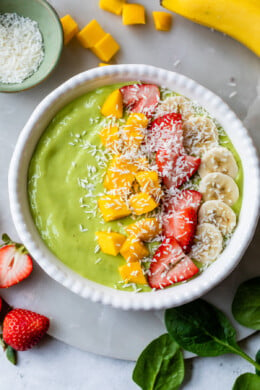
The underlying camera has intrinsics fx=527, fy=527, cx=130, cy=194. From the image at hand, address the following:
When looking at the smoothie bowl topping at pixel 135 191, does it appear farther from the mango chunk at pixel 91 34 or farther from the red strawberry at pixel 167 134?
the mango chunk at pixel 91 34

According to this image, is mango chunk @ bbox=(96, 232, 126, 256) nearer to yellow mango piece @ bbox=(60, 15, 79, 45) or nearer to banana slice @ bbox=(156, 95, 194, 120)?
banana slice @ bbox=(156, 95, 194, 120)

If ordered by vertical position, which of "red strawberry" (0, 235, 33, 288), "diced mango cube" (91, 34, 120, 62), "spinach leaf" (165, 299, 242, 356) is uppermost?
"diced mango cube" (91, 34, 120, 62)

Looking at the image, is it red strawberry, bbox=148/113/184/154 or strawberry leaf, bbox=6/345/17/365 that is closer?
red strawberry, bbox=148/113/184/154

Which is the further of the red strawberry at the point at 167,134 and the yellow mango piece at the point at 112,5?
the yellow mango piece at the point at 112,5

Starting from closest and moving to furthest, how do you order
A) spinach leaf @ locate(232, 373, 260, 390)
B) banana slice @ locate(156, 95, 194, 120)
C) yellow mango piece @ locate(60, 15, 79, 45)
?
banana slice @ locate(156, 95, 194, 120)
spinach leaf @ locate(232, 373, 260, 390)
yellow mango piece @ locate(60, 15, 79, 45)

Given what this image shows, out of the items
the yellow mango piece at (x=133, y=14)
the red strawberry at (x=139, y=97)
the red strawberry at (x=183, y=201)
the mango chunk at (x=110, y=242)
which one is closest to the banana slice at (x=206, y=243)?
the red strawberry at (x=183, y=201)

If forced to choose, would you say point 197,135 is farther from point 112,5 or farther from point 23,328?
point 23,328

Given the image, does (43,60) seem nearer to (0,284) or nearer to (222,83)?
(222,83)

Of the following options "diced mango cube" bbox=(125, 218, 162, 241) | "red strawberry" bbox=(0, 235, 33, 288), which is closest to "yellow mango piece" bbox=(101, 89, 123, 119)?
"diced mango cube" bbox=(125, 218, 162, 241)
